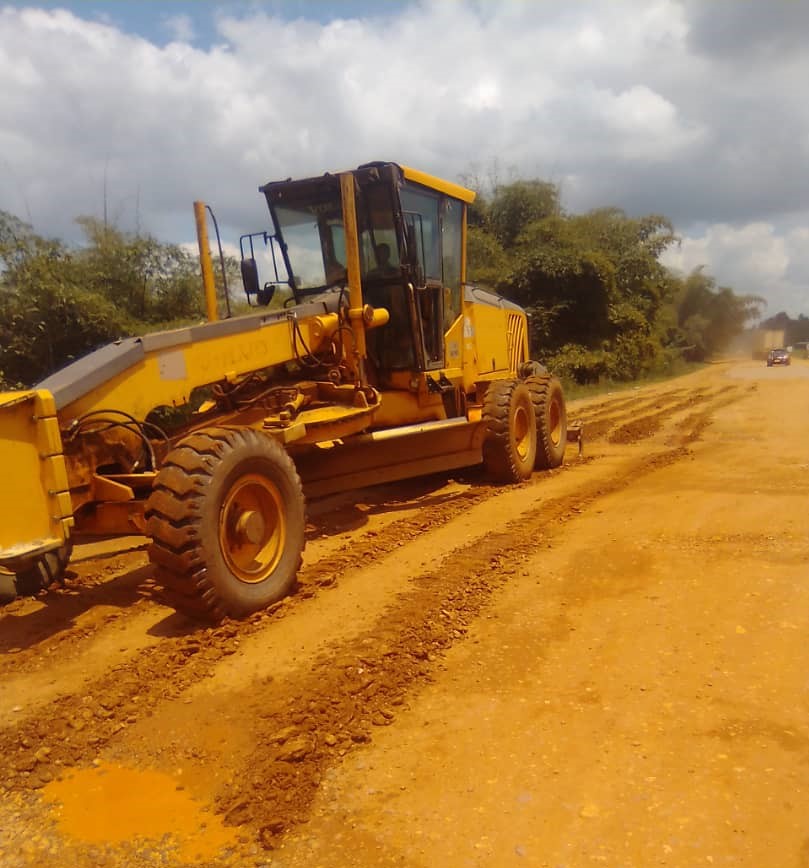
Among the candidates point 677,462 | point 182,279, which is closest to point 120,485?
point 677,462

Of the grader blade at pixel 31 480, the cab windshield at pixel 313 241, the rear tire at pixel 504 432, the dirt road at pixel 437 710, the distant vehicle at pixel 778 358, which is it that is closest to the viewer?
the dirt road at pixel 437 710

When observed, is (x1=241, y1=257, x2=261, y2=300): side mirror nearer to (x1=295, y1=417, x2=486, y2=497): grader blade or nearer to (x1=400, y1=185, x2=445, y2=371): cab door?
(x1=400, y1=185, x2=445, y2=371): cab door

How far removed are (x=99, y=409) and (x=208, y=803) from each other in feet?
7.99

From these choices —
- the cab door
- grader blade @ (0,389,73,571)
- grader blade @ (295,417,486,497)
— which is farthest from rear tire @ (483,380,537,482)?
grader blade @ (0,389,73,571)

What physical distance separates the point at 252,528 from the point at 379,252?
3.34 meters

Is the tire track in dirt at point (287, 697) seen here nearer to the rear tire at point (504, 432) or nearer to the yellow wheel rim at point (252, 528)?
the yellow wheel rim at point (252, 528)

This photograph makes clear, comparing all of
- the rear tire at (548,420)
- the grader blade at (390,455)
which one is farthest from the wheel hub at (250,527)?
the rear tire at (548,420)

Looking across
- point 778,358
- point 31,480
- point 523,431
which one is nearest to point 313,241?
point 523,431

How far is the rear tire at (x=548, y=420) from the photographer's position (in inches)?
352

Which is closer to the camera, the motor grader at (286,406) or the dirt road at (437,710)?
the dirt road at (437,710)

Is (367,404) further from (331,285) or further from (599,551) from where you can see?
(599,551)

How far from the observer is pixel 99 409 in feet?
14.4

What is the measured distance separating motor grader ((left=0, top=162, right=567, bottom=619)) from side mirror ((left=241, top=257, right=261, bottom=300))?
2 cm

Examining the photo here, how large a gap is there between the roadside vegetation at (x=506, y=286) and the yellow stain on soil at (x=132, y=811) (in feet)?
34.9
